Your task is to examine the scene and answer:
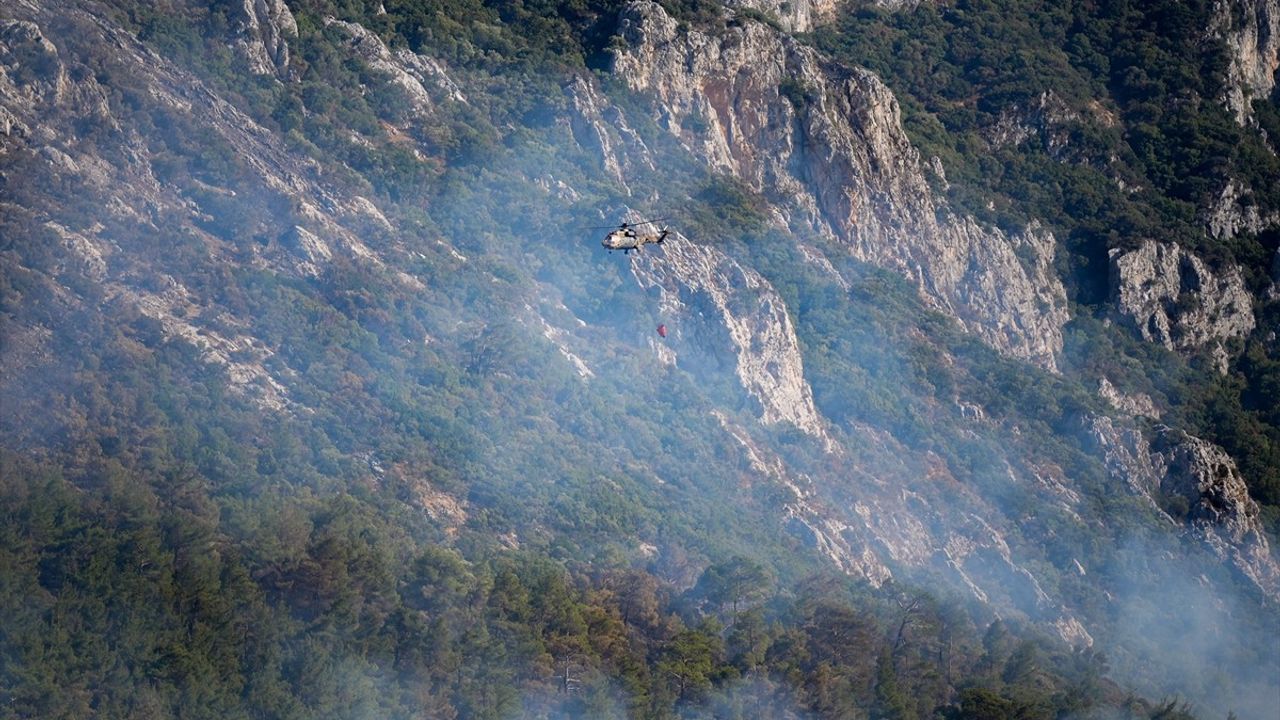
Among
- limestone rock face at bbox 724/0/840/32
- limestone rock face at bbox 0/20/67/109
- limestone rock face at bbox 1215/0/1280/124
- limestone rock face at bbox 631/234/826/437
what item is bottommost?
limestone rock face at bbox 0/20/67/109

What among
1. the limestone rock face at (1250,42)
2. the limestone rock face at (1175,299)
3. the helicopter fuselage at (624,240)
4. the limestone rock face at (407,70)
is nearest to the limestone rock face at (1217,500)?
the limestone rock face at (1175,299)

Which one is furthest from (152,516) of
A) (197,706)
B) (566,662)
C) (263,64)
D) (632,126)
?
(632,126)

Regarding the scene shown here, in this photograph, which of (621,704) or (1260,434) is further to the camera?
(1260,434)

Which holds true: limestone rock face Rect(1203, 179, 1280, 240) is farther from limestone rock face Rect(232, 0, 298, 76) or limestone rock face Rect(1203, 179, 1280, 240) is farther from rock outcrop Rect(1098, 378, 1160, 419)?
limestone rock face Rect(232, 0, 298, 76)

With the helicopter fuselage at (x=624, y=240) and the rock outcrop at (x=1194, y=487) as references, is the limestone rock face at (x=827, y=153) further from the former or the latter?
the helicopter fuselage at (x=624, y=240)

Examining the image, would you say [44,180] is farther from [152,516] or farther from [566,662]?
[566,662]

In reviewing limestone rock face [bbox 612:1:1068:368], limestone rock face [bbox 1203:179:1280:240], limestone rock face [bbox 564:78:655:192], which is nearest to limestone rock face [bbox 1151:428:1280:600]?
limestone rock face [bbox 612:1:1068:368]

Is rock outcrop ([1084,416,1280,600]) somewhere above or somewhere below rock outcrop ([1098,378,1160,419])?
below
